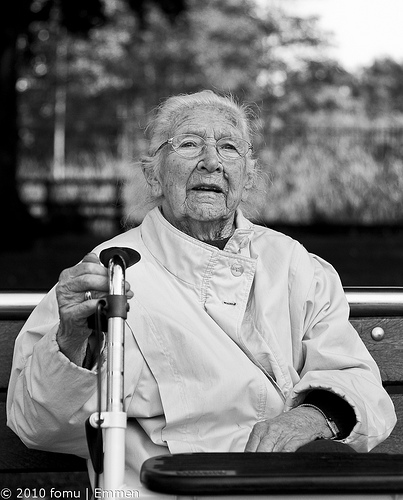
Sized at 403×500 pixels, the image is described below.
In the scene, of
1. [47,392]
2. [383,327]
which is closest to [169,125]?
[383,327]

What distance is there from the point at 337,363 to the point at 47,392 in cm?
88

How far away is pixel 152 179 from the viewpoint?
122 inches

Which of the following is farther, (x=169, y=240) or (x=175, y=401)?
(x=169, y=240)

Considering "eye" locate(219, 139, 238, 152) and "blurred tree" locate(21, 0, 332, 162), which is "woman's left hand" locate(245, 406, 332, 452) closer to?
"eye" locate(219, 139, 238, 152)

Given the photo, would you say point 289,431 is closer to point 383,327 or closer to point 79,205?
point 383,327

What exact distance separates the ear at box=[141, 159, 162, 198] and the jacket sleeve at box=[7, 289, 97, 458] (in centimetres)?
63

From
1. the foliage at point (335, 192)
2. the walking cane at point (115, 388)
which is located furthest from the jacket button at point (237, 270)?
the foliage at point (335, 192)

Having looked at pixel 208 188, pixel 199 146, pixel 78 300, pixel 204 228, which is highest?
pixel 199 146

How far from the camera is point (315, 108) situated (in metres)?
21.9

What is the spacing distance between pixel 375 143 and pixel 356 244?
3593 mm

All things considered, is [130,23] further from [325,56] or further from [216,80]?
[325,56]

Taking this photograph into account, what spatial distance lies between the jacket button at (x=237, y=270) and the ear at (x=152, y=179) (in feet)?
1.71

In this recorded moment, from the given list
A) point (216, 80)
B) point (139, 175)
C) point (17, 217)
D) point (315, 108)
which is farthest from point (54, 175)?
point (139, 175)

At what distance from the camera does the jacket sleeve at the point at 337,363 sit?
246 centimetres
